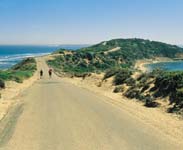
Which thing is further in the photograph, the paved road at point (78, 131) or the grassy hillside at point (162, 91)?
the grassy hillside at point (162, 91)

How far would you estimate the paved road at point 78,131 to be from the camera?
1207 centimetres

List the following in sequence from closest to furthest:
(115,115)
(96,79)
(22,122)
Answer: (22,122)
(115,115)
(96,79)

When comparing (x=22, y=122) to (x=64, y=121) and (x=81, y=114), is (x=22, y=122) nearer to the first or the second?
(x=64, y=121)

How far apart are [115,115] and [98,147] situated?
6443 mm

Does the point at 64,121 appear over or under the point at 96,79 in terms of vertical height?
over

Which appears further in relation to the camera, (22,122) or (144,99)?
(144,99)

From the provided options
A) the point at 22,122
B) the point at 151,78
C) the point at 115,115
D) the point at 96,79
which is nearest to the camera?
the point at 22,122

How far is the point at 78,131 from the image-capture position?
46.8 ft

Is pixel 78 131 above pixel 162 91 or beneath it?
above

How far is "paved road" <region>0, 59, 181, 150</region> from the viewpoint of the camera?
475 inches

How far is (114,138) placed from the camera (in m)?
13.0

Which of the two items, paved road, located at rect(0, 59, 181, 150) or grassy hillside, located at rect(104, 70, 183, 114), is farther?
grassy hillside, located at rect(104, 70, 183, 114)

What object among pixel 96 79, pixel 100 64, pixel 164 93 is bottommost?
pixel 100 64

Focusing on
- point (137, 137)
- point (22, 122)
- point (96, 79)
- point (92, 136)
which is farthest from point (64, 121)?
point (96, 79)
